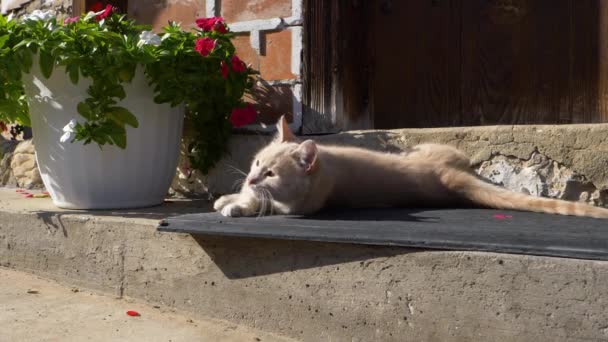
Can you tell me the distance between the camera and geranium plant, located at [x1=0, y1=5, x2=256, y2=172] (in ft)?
9.53

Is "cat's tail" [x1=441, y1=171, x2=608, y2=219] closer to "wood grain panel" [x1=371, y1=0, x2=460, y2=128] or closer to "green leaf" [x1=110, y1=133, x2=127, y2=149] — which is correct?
"wood grain panel" [x1=371, y1=0, x2=460, y2=128]

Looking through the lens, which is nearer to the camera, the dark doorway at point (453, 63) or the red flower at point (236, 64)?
the dark doorway at point (453, 63)

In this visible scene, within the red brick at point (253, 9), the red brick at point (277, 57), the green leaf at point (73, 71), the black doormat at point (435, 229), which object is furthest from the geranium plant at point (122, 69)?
the black doormat at point (435, 229)

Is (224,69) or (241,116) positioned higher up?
(224,69)

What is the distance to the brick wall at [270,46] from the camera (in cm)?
343

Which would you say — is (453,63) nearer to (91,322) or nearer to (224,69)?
(224,69)

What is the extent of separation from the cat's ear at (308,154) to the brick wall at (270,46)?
95 centimetres

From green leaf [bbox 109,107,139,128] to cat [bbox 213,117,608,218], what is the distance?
27.7 inches

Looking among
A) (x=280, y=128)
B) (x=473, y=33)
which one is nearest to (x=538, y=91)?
(x=473, y=33)

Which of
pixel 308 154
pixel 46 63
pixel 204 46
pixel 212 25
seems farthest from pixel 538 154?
pixel 46 63

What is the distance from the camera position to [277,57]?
3.52m

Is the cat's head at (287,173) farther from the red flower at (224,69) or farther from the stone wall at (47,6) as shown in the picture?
the stone wall at (47,6)

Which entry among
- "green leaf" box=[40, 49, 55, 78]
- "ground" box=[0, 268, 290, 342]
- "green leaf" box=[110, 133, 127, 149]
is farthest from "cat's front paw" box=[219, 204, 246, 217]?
"green leaf" box=[40, 49, 55, 78]

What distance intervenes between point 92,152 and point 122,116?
0.25 meters
